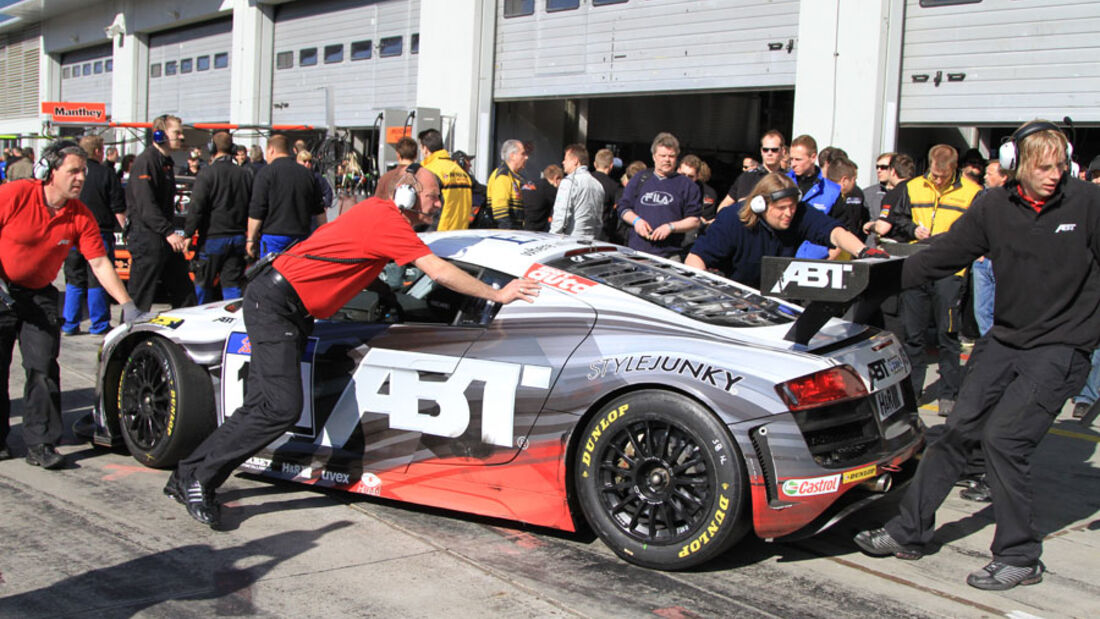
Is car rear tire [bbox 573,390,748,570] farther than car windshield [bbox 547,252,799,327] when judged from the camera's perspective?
No

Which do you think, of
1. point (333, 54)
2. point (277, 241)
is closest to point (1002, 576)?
point (277, 241)

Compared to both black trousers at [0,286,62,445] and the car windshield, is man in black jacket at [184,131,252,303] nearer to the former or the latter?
black trousers at [0,286,62,445]

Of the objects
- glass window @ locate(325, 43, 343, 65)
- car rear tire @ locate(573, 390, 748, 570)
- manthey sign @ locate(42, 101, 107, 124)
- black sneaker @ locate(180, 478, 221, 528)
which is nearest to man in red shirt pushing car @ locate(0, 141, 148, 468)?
black sneaker @ locate(180, 478, 221, 528)

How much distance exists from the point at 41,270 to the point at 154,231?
3.26 metres

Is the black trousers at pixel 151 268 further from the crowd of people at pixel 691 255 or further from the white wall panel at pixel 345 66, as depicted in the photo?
the white wall panel at pixel 345 66

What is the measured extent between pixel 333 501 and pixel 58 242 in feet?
6.90

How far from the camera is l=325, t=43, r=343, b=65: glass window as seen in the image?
21.0 metres

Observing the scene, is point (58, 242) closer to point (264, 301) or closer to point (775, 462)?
point (264, 301)

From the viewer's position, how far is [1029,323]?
13.3 ft

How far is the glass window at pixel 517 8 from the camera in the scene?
634 inches

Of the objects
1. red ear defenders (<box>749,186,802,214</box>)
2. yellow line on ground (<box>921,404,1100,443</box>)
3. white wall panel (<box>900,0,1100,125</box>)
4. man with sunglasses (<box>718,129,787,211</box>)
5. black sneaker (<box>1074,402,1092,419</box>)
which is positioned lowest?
yellow line on ground (<box>921,404,1100,443</box>)

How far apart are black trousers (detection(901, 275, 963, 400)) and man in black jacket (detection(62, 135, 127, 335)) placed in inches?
273

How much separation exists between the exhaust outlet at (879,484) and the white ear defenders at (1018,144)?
4.61ft

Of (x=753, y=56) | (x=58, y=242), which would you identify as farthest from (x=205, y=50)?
(x=58, y=242)
